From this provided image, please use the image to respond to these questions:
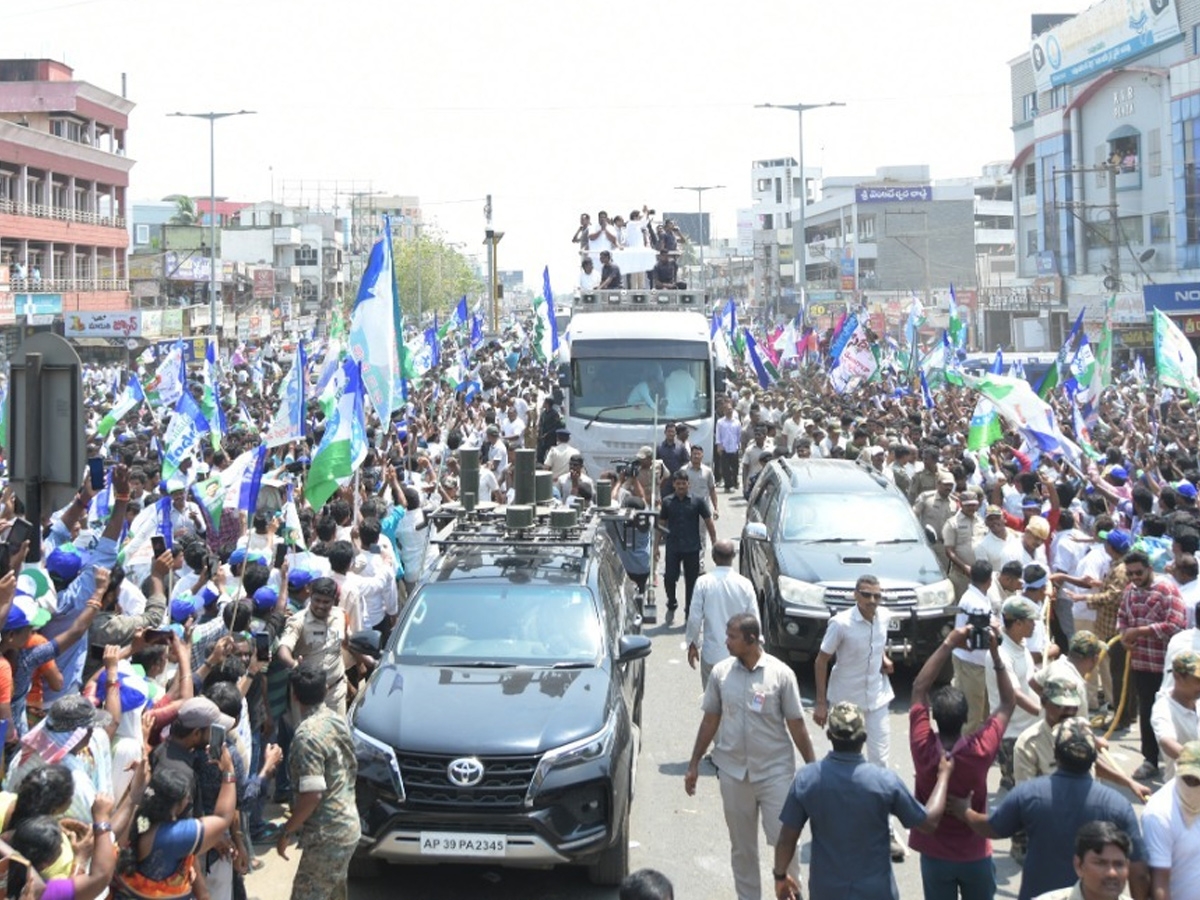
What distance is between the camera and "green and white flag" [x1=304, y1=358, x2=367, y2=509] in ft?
37.7

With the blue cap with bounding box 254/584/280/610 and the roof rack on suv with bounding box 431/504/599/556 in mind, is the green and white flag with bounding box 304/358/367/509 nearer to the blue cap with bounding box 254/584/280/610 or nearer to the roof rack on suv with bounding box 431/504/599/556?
the roof rack on suv with bounding box 431/504/599/556

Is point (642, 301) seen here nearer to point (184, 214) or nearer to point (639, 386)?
point (639, 386)

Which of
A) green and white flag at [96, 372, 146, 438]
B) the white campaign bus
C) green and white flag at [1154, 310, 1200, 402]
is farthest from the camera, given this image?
the white campaign bus

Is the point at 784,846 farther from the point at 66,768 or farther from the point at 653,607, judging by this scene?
the point at 653,607

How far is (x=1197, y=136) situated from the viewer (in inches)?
1991

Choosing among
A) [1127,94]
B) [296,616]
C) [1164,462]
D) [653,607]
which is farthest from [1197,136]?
[296,616]

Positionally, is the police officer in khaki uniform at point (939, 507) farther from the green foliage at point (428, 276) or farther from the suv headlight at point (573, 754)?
the green foliage at point (428, 276)

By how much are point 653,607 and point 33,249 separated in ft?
138

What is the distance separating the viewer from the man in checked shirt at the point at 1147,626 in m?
9.20

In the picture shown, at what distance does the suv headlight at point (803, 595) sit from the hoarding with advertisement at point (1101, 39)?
4801 centimetres

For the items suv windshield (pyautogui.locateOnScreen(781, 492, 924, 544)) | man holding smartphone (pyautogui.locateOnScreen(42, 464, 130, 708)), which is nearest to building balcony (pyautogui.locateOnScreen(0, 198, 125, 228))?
suv windshield (pyautogui.locateOnScreen(781, 492, 924, 544))

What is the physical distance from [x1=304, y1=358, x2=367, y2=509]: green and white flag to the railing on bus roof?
1076 centimetres

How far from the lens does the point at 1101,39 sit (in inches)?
2285

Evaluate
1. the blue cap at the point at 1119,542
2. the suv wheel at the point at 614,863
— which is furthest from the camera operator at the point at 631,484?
the suv wheel at the point at 614,863
